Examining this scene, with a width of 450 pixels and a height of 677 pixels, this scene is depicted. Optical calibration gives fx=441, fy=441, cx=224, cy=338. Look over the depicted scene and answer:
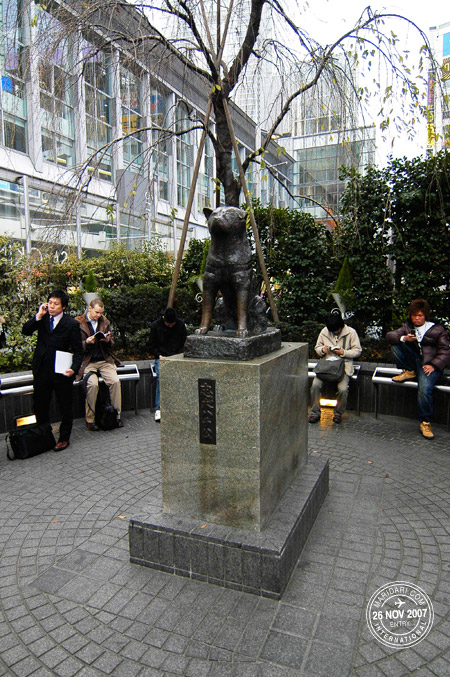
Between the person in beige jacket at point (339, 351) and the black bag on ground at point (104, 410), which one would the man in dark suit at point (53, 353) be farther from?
the person in beige jacket at point (339, 351)

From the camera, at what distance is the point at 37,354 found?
5.54 meters

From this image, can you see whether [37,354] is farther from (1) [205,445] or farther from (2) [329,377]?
(2) [329,377]

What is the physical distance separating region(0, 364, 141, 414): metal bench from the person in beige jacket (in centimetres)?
281

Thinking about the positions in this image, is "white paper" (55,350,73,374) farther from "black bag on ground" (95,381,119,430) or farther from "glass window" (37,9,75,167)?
"glass window" (37,9,75,167)

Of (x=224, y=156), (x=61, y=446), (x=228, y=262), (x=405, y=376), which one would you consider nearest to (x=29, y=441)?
(x=61, y=446)

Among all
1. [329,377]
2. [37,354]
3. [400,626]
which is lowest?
[400,626]

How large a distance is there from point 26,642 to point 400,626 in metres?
2.12

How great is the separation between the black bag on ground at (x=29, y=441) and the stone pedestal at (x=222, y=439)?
2668mm

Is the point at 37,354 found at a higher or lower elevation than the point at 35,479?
higher

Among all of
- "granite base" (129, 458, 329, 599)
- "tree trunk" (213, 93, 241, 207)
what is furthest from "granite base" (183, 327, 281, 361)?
"tree trunk" (213, 93, 241, 207)

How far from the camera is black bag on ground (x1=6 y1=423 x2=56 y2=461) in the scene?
5195 millimetres

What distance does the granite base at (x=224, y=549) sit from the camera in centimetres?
283

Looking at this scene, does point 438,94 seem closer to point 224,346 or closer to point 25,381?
point 224,346

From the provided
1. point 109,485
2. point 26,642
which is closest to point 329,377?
point 109,485
